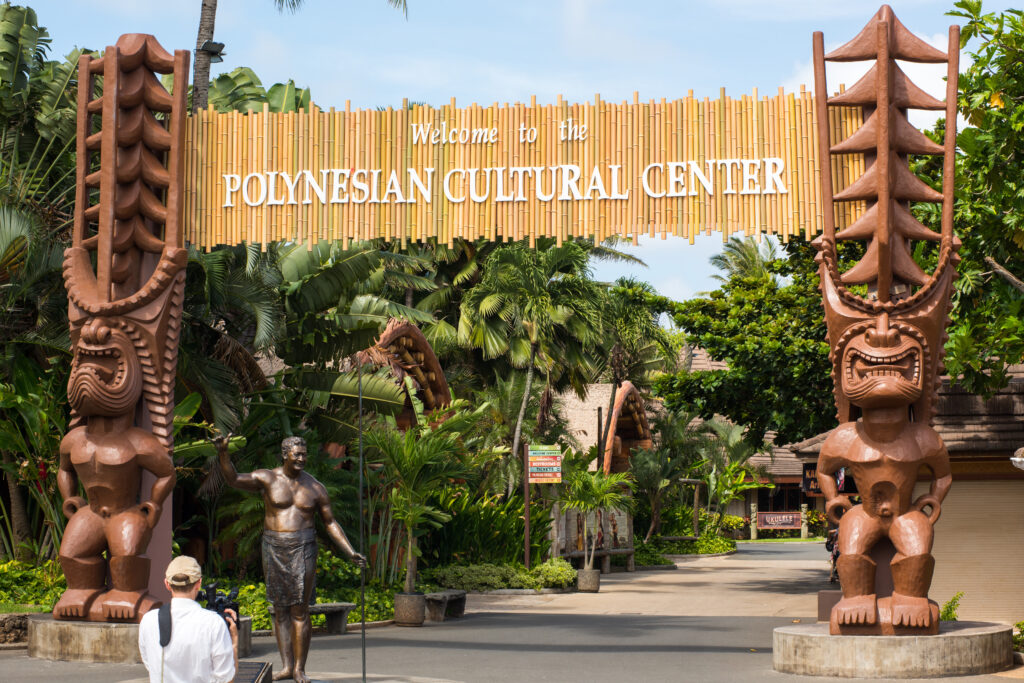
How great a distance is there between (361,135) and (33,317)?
6856 millimetres


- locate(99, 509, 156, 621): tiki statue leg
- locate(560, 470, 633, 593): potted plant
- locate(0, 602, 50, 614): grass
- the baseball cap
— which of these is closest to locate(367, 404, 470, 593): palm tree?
locate(0, 602, 50, 614): grass

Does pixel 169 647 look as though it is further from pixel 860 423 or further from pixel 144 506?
pixel 860 423

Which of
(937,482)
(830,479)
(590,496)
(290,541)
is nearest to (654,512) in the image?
(590,496)

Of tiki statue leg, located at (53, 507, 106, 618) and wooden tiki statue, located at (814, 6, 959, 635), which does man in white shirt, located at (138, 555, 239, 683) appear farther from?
wooden tiki statue, located at (814, 6, 959, 635)

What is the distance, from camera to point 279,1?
21.5m

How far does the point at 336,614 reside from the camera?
15.1m

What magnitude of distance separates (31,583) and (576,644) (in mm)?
6743

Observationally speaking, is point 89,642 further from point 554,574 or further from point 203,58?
point 554,574

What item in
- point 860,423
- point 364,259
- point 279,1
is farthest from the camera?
point 279,1

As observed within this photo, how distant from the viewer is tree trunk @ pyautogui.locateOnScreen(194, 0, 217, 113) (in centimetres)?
1762

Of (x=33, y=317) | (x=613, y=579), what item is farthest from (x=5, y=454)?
(x=613, y=579)

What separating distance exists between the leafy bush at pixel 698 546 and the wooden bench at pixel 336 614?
21955 millimetres

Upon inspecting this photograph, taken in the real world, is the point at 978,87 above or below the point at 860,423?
above

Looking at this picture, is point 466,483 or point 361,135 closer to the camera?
point 361,135
